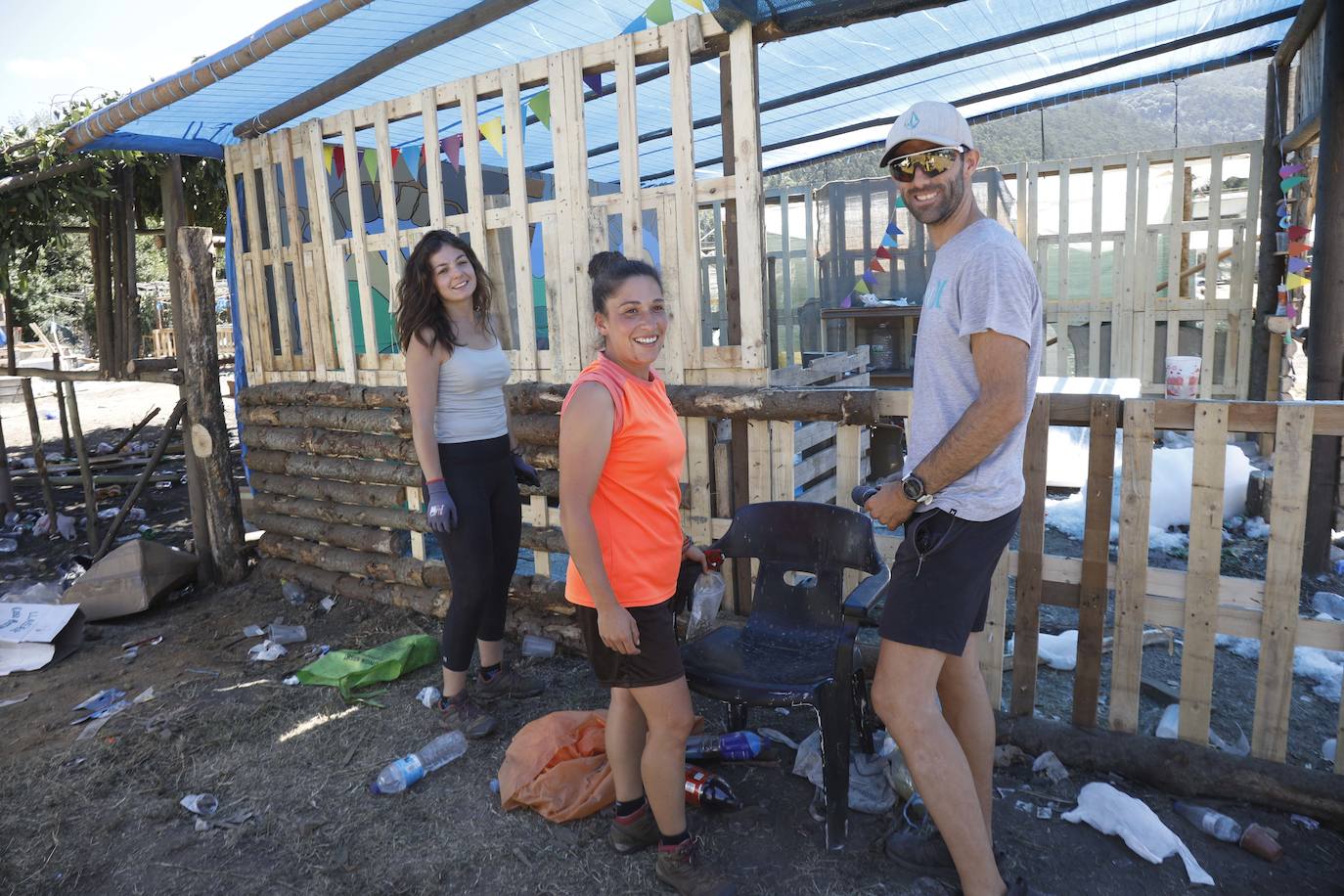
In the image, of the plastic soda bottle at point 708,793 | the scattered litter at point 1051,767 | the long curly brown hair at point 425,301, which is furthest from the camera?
the long curly brown hair at point 425,301

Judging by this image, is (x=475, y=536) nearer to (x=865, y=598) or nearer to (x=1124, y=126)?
(x=865, y=598)

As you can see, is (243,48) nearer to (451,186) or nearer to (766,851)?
(766,851)

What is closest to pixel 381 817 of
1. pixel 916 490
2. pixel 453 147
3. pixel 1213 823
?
pixel 916 490

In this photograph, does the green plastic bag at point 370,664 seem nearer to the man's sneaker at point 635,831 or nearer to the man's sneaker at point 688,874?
the man's sneaker at point 635,831

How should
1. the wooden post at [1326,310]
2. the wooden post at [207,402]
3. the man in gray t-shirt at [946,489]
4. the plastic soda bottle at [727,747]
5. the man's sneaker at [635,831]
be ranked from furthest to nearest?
the wooden post at [207,402], the wooden post at [1326,310], the plastic soda bottle at [727,747], the man's sneaker at [635,831], the man in gray t-shirt at [946,489]

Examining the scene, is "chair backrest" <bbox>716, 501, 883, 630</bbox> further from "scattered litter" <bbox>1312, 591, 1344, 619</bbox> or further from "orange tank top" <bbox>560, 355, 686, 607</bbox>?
"scattered litter" <bbox>1312, 591, 1344, 619</bbox>

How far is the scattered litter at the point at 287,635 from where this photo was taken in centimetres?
534

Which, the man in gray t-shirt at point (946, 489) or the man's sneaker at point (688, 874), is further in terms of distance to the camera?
the man's sneaker at point (688, 874)

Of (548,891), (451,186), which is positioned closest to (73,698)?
(548,891)

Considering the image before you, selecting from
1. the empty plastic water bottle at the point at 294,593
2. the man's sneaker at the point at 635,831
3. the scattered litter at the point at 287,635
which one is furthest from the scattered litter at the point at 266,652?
the man's sneaker at the point at 635,831

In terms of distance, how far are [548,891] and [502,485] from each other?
5.87ft

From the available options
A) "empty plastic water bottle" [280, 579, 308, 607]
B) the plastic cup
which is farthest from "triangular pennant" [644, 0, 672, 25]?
"empty plastic water bottle" [280, 579, 308, 607]

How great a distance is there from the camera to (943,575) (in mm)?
2348

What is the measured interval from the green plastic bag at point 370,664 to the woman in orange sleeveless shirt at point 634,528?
230cm
